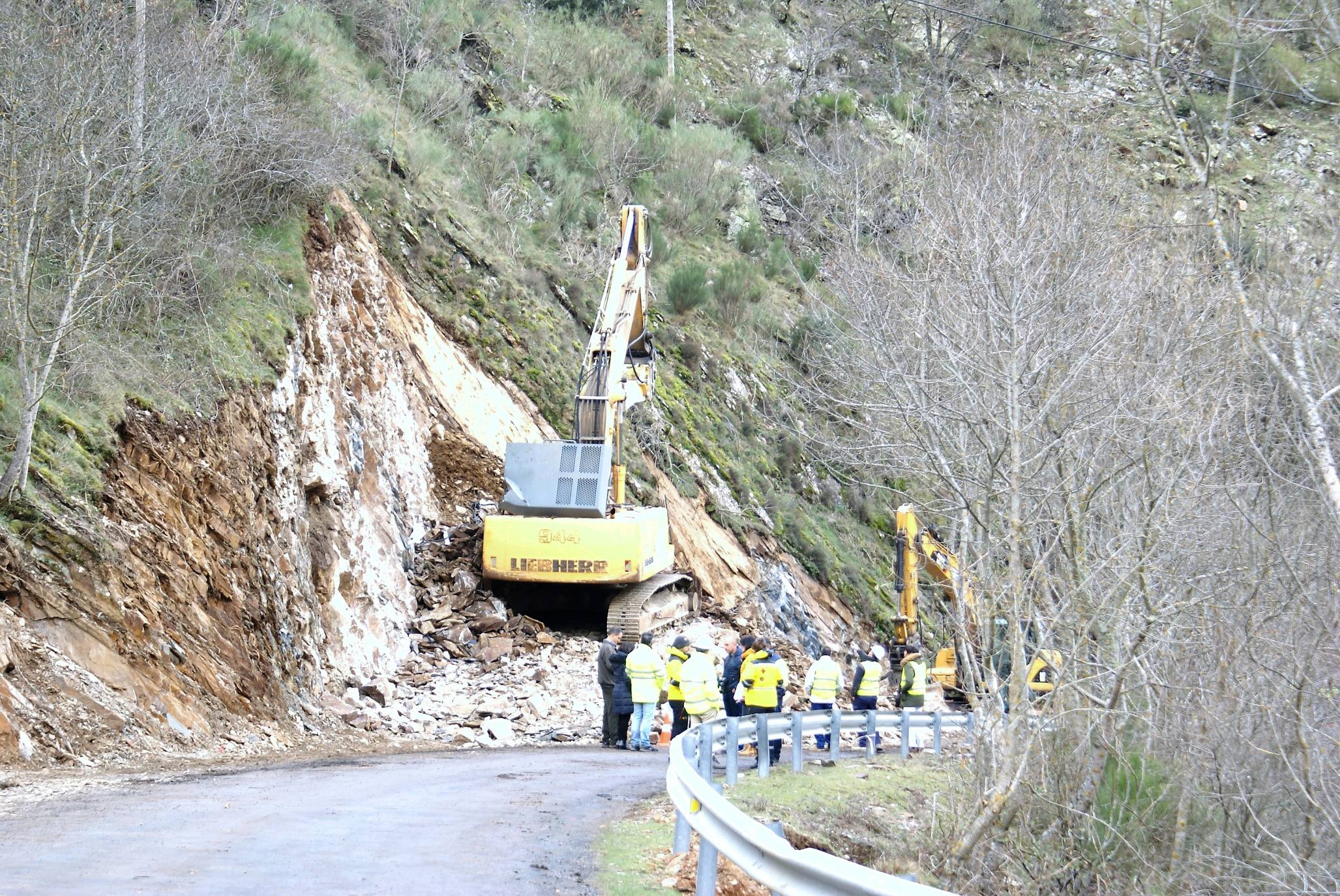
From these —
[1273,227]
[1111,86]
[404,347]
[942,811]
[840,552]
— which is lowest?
[840,552]

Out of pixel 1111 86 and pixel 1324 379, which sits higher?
pixel 1111 86

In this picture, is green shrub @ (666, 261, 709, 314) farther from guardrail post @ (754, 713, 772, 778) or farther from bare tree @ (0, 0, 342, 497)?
guardrail post @ (754, 713, 772, 778)

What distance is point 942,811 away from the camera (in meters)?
10.3

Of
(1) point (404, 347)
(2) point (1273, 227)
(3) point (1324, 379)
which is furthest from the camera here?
(1) point (404, 347)

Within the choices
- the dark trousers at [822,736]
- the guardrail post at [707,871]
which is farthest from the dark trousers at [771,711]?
the guardrail post at [707,871]

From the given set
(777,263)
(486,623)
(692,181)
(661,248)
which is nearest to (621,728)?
(486,623)

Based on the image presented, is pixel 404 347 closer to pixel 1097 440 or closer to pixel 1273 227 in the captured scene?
pixel 1097 440

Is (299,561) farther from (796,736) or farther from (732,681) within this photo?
(796,736)

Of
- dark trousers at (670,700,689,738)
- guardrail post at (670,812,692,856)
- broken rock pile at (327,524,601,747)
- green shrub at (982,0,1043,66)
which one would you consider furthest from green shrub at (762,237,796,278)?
guardrail post at (670,812,692,856)

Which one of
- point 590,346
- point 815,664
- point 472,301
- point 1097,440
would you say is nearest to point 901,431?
point 1097,440

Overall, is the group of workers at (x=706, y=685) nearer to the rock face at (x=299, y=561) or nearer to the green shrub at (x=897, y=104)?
the rock face at (x=299, y=561)

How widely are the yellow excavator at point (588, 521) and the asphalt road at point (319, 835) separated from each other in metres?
6.72

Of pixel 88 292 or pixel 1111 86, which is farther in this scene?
pixel 1111 86

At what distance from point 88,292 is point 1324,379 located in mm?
12313
